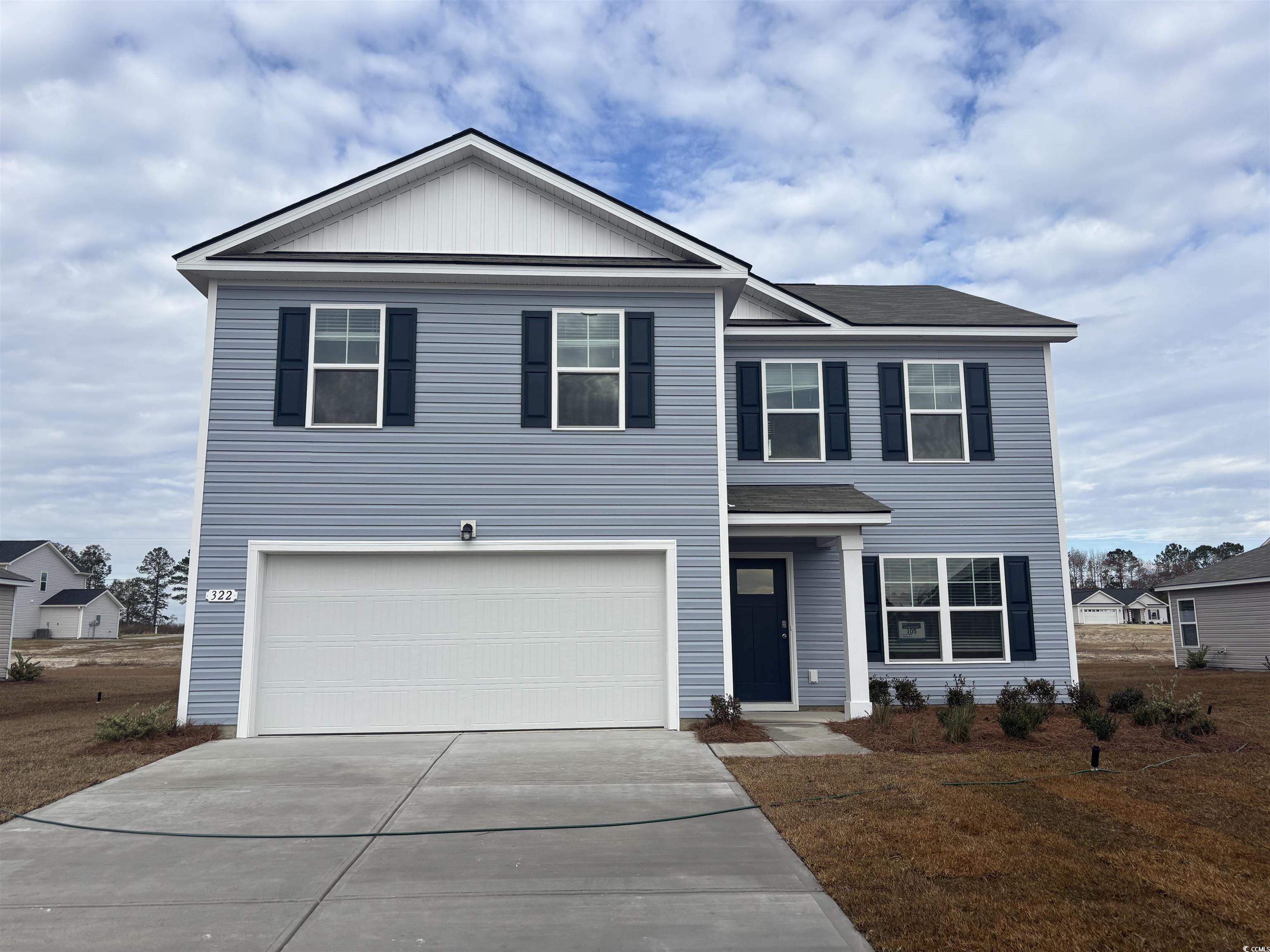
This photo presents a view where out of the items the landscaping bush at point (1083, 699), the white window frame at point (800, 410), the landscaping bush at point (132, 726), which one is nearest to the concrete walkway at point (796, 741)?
the landscaping bush at point (1083, 699)

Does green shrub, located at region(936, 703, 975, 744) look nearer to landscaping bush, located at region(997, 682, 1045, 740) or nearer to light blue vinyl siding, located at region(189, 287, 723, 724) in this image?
landscaping bush, located at region(997, 682, 1045, 740)

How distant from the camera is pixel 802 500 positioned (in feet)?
38.3

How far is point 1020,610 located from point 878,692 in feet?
8.75

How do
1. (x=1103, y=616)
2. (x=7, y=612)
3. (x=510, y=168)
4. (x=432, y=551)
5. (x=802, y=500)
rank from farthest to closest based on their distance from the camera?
(x=1103, y=616) < (x=7, y=612) < (x=802, y=500) < (x=510, y=168) < (x=432, y=551)

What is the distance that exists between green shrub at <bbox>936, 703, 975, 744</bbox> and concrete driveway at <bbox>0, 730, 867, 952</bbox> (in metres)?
2.79

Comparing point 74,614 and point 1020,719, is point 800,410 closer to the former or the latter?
point 1020,719

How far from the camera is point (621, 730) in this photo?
34.0 feet

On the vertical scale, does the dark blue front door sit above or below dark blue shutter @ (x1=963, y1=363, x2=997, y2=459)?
below

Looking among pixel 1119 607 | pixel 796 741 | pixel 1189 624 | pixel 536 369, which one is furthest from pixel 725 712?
pixel 1119 607

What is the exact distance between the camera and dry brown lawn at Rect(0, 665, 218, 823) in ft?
25.1

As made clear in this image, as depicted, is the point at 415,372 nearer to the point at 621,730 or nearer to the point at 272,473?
the point at 272,473

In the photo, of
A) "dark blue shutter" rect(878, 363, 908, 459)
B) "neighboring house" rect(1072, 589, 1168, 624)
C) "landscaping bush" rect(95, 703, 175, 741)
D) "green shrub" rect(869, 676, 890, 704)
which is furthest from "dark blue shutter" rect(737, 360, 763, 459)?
"neighboring house" rect(1072, 589, 1168, 624)

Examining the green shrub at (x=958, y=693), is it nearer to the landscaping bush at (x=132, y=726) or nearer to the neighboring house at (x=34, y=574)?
the landscaping bush at (x=132, y=726)

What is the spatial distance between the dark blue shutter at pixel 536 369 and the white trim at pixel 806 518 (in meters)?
2.76
